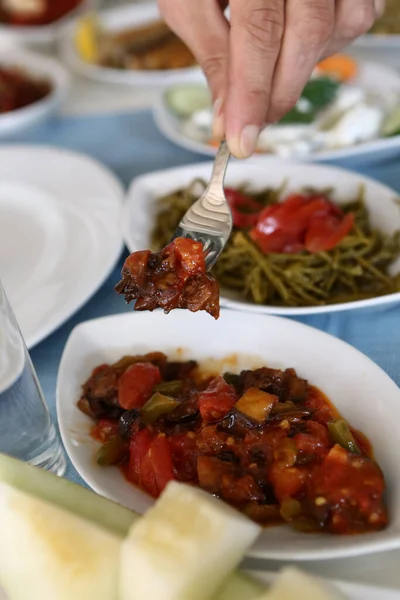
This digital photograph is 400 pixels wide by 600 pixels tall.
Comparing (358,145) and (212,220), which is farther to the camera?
(358,145)

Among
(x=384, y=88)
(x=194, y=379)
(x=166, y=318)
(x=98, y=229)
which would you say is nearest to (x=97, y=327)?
(x=166, y=318)

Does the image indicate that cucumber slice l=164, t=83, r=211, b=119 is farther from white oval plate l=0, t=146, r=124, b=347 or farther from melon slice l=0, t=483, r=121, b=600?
melon slice l=0, t=483, r=121, b=600

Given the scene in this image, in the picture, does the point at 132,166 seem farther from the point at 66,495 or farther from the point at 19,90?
the point at 66,495

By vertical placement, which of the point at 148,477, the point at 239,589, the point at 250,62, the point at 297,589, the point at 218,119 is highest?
the point at 250,62

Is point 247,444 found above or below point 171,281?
below

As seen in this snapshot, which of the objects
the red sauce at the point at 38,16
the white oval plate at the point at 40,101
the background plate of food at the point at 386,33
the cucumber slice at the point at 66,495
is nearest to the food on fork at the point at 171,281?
the cucumber slice at the point at 66,495

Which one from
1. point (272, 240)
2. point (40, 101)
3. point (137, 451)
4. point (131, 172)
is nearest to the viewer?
point (137, 451)

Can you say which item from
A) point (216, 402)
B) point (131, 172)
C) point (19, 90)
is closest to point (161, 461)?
point (216, 402)

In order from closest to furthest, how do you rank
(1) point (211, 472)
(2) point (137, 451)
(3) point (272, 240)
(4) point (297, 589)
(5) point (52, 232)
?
(4) point (297, 589)
(1) point (211, 472)
(2) point (137, 451)
(3) point (272, 240)
(5) point (52, 232)
